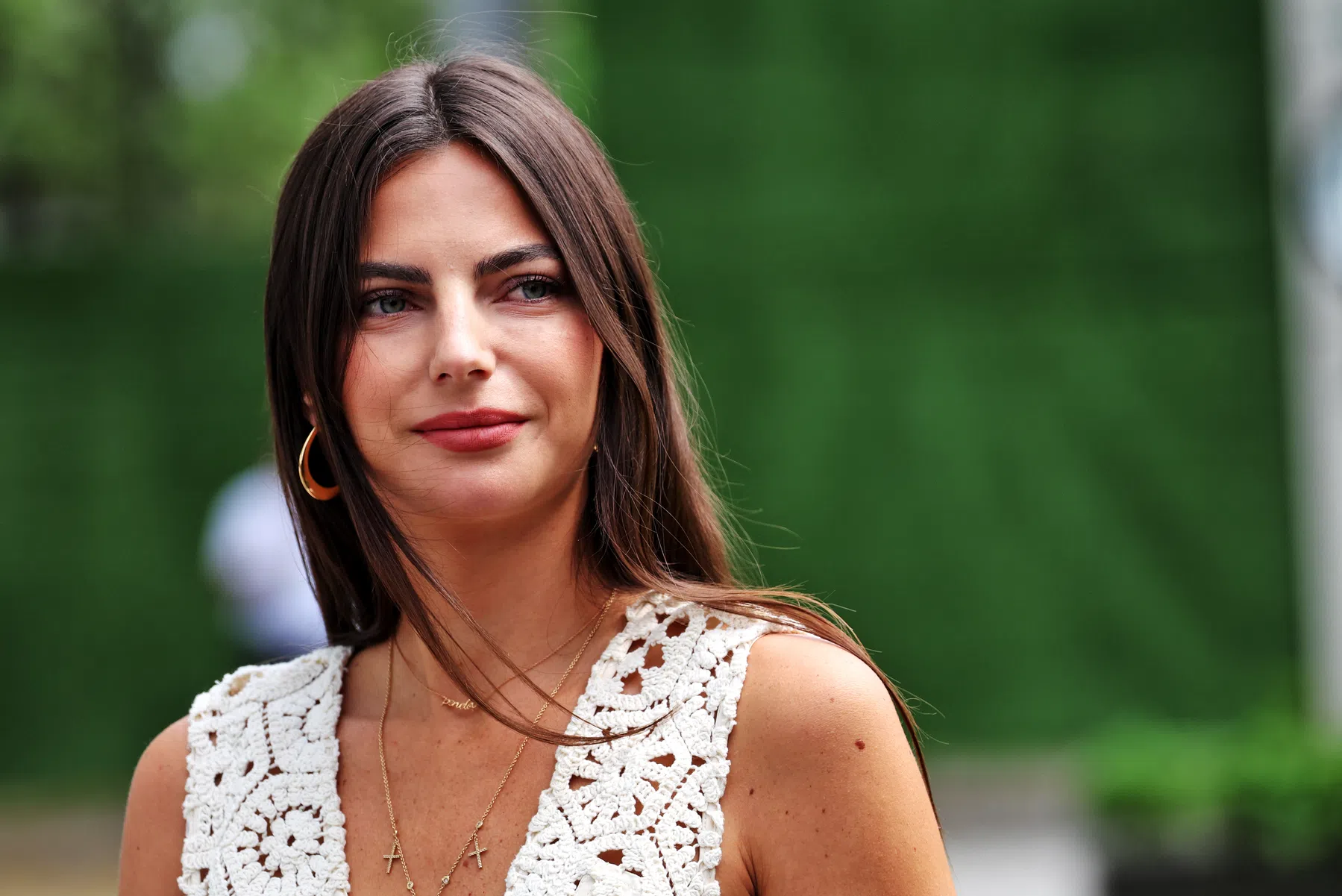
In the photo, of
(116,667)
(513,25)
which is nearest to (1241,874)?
(513,25)

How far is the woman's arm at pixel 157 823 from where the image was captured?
237 cm

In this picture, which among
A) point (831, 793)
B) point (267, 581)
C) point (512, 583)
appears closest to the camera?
point (831, 793)

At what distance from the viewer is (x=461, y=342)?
202 cm

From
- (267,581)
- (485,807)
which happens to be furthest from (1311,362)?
(485,807)

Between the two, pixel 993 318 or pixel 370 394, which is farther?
pixel 993 318

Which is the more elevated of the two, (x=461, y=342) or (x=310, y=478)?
(x=461, y=342)

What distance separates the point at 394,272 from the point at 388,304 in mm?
46

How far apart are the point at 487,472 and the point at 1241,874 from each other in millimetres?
3775

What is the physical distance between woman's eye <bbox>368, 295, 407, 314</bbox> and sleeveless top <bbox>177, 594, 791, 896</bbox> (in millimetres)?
488

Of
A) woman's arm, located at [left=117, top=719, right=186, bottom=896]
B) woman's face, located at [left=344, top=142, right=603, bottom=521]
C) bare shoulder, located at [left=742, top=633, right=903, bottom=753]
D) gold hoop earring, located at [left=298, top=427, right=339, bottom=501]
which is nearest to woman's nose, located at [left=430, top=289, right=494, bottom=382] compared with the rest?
woman's face, located at [left=344, top=142, right=603, bottom=521]

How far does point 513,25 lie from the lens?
7152mm

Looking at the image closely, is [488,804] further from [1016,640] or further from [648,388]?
[1016,640]

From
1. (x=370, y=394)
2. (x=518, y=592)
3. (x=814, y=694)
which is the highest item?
(x=370, y=394)

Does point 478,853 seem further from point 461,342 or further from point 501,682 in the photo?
point 461,342
